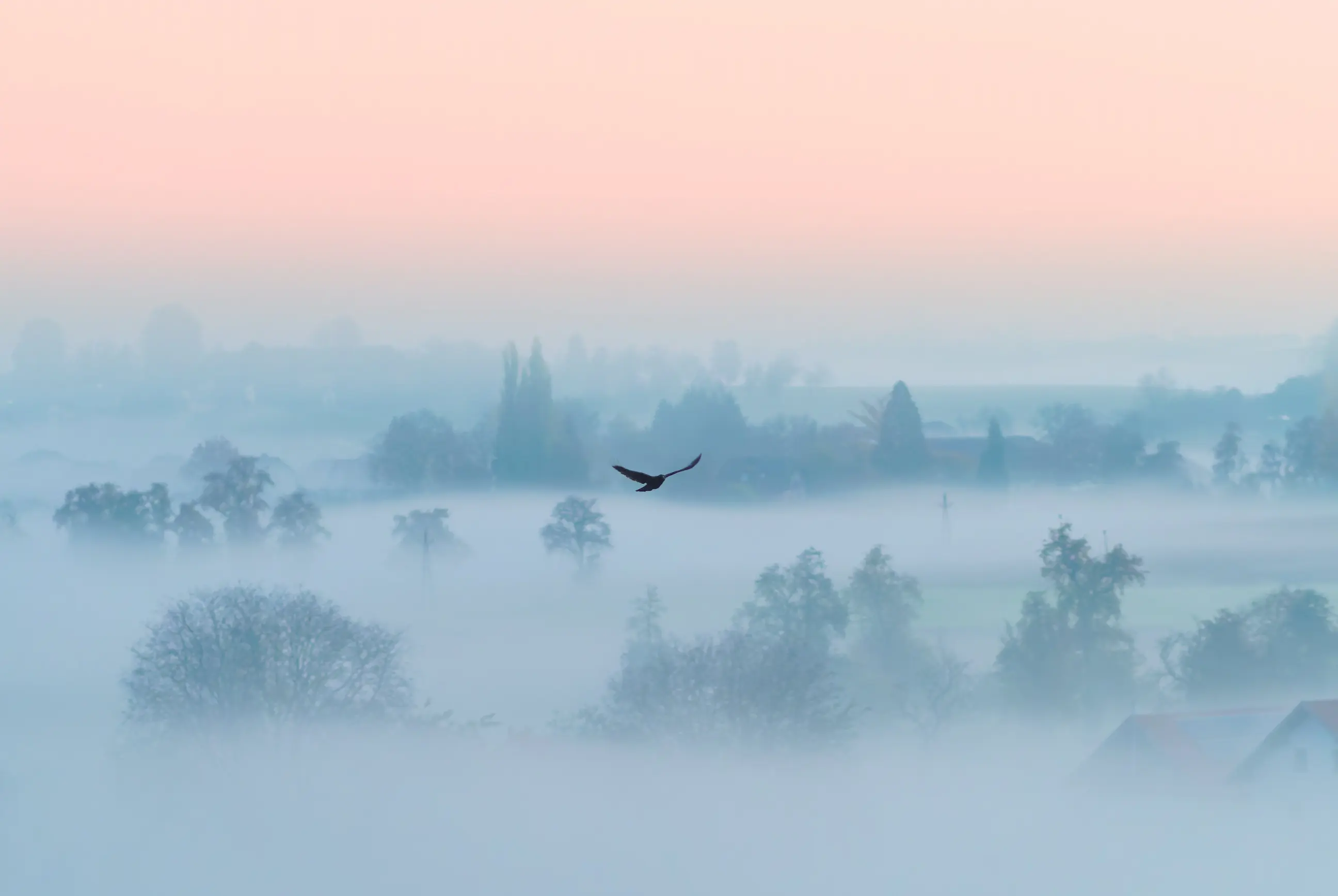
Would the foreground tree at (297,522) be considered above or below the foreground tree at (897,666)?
above

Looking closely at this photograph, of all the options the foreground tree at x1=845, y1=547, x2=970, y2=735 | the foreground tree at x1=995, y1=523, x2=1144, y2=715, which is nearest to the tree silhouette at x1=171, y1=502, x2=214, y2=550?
the foreground tree at x1=845, y1=547, x2=970, y2=735

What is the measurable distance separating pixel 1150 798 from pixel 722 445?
2422cm

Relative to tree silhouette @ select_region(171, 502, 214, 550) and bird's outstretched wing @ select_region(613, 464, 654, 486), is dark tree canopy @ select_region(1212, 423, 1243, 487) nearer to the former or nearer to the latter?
tree silhouette @ select_region(171, 502, 214, 550)

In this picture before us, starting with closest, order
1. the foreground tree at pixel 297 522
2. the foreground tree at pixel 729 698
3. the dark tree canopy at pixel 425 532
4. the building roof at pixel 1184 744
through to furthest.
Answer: the building roof at pixel 1184 744, the foreground tree at pixel 729 698, the foreground tree at pixel 297 522, the dark tree canopy at pixel 425 532

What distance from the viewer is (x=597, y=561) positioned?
67.2m

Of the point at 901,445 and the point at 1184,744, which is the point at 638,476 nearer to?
the point at 1184,744

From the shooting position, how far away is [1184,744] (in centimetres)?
4784

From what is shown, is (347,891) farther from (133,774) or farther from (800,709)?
(800,709)

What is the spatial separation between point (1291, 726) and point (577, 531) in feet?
91.9

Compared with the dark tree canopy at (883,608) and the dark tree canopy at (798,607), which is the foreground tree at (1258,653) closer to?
the dark tree canopy at (883,608)

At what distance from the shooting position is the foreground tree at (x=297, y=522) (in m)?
64.2

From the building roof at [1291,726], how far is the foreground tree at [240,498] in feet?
122

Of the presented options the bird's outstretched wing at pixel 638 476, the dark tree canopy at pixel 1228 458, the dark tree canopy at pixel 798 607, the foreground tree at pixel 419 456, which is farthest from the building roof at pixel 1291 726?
the bird's outstretched wing at pixel 638 476

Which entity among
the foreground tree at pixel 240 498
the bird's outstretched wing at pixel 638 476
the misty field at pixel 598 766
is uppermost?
the bird's outstretched wing at pixel 638 476
